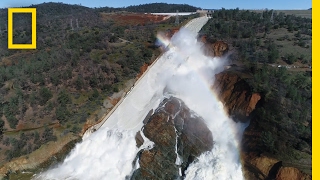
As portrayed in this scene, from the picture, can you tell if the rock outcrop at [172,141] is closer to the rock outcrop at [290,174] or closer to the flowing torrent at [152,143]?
the flowing torrent at [152,143]

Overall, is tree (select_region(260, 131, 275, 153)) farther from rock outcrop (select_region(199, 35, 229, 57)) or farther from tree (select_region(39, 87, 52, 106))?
tree (select_region(39, 87, 52, 106))

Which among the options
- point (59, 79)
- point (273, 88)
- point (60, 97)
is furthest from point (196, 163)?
point (59, 79)

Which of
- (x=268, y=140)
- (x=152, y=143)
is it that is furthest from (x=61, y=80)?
(x=268, y=140)

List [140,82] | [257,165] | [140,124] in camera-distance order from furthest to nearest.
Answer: [140,82] → [140,124] → [257,165]

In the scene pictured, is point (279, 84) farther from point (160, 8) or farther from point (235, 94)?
point (160, 8)

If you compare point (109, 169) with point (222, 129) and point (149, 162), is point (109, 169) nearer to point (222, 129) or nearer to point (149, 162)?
point (149, 162)

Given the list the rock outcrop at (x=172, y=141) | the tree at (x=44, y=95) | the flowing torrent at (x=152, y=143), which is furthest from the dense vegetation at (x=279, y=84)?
the tree at (x=44, y=95)

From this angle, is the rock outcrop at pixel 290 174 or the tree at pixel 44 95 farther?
the tree at pixel 44 95
